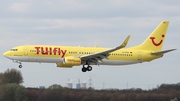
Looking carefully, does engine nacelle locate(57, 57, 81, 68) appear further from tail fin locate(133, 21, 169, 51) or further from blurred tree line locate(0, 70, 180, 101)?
tail fin locate(133, 21, 169, 51)

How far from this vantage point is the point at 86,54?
315 ft

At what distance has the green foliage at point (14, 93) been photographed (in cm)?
10250

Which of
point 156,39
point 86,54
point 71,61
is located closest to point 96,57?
point 86,54

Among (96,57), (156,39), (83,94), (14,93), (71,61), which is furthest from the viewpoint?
(14,93)

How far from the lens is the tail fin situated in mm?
101312

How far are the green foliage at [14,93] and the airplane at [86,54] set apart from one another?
8.72 m

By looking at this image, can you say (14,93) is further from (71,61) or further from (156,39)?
(156,39)

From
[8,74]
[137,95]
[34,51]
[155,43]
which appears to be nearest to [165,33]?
[155,43]

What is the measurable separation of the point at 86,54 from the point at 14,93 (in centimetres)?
1363

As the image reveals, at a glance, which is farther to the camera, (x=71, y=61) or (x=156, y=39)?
(x=156, y=39)

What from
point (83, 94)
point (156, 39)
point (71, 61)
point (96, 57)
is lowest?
point (83, 94)

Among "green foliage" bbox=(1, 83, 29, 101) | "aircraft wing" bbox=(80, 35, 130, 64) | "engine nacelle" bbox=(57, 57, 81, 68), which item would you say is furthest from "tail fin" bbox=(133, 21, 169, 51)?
"green foliage" bbox=(1, 83, 29, 101)

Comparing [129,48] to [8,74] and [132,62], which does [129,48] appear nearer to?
[132,62]

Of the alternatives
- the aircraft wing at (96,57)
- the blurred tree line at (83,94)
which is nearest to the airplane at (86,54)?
the aircraft wing at (96,57)
